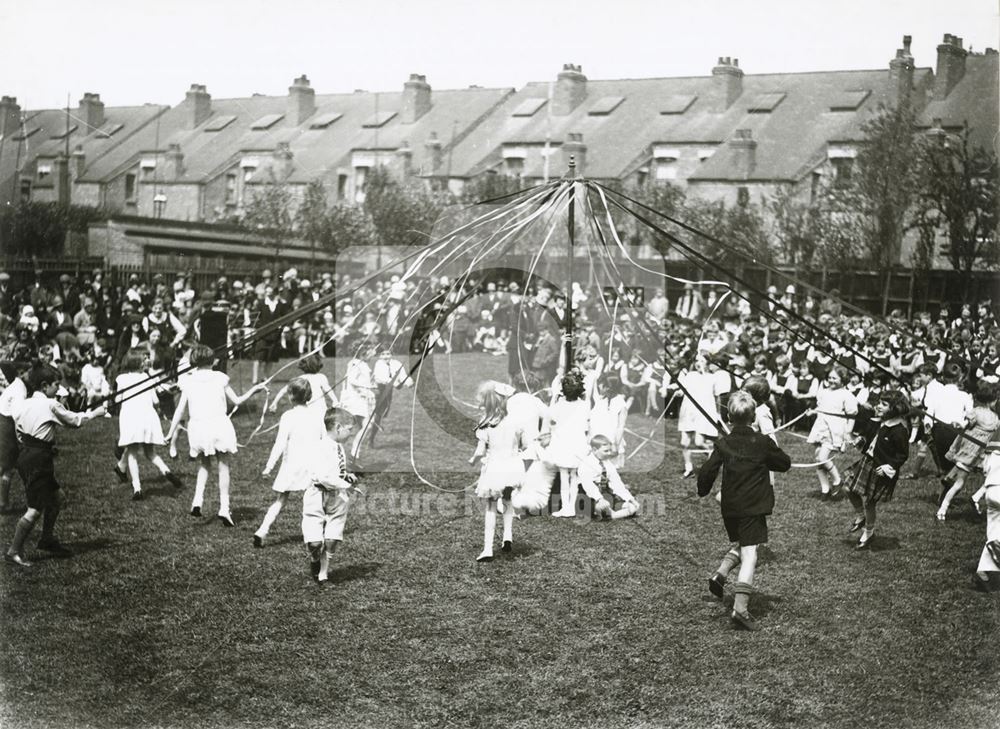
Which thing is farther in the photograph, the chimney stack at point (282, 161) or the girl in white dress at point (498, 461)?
the chimney stack at point (282, 161)

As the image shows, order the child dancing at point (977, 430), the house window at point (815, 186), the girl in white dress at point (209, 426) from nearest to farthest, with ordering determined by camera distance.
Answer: the girl in white dress at point (209, 426) < the child dancing at point (977, 430) < the house window at point (815, 186)

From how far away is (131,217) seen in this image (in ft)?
96.5

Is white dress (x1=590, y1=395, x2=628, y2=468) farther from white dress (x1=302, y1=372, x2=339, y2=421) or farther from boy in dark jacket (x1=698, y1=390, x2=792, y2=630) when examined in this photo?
boy in dark jacket (x1=698, y1=390, x2=792, y2=630)

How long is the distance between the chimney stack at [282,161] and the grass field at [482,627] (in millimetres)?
24664

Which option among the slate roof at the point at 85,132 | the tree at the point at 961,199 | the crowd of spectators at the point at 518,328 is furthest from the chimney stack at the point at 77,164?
the tree at the point at 961,199

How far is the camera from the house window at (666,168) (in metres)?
29.8

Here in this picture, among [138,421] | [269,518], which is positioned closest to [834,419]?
[269,518]

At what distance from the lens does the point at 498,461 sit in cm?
805

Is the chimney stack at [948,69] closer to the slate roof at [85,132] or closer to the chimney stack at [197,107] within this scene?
the slate roof at [85,132]

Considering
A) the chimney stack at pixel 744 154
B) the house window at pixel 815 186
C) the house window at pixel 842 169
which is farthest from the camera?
the chimney stack at pixel 744 154

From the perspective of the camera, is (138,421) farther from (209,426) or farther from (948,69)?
(948,69)

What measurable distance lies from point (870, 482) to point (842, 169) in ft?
63.6

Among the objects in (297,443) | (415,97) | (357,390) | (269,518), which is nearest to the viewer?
(297,443)

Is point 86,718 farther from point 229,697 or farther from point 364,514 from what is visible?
point 364,514
